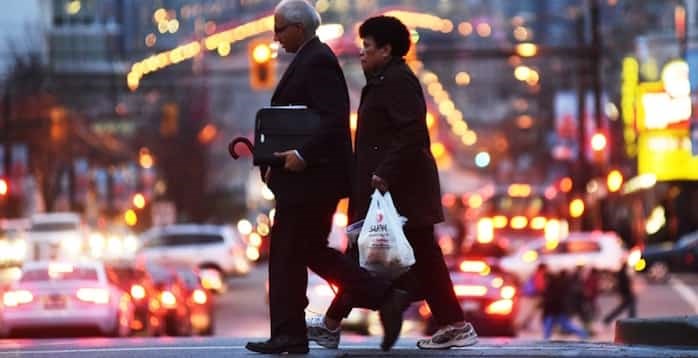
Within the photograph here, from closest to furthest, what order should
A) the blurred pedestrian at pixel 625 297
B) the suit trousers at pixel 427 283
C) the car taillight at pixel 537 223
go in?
the suit trousers at pixel 427 283 < the blurred pedestrian at pixel 625 297 < the car taillight at pixel 537 223

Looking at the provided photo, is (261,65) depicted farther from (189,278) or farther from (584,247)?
(584,247)

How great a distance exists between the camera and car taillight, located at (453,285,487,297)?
3106cm

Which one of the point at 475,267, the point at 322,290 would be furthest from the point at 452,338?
the point at 475,267

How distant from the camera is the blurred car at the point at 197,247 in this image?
55.8 meters

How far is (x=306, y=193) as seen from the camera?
990cm

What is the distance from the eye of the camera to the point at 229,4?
15550 cm

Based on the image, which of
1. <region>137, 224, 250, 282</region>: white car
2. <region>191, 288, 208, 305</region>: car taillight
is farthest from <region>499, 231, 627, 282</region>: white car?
<region>191, 288, 208, 305</region>: car taillight

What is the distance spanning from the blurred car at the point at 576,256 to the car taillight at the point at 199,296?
53.7ft

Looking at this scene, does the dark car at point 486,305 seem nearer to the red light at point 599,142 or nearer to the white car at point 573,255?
the white car at point 573,255

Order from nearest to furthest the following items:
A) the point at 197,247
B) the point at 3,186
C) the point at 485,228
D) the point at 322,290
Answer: the point at 322,290 < the point at 197,247 < the point at 3,186 < the point at 485,228

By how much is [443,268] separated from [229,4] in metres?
146

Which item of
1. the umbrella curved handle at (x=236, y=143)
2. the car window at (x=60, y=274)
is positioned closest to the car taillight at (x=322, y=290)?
the car window at (x=60, y=274)

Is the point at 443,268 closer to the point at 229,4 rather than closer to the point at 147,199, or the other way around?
the point at 147,199

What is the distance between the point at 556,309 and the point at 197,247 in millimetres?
23626
